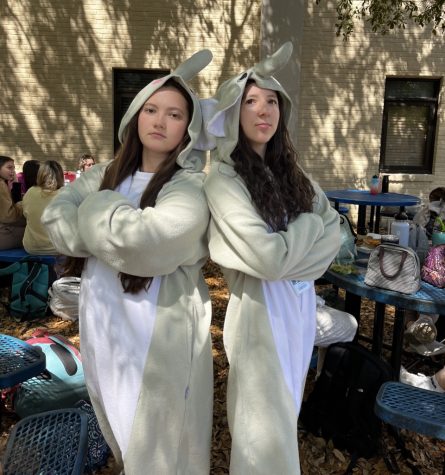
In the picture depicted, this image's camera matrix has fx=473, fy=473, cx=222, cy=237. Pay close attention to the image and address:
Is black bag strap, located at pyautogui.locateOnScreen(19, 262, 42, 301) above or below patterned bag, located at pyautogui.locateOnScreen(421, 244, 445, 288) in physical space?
below

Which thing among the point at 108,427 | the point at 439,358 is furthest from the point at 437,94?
the point at 108,427

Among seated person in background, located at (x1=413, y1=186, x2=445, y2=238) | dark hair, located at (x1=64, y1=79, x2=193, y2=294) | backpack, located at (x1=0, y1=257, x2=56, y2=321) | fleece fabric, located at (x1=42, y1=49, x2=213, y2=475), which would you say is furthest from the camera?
backpack, located at (x1=0, y1=257, x2=56, y2=321)

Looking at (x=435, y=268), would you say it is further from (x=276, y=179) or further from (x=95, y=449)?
(x=95, y=449)

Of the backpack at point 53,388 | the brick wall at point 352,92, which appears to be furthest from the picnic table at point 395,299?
the brick wall at point 352,92

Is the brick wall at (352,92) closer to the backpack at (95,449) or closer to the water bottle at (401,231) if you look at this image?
the water bottle at (401,231)

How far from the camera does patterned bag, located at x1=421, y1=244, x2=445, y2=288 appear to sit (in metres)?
2.47

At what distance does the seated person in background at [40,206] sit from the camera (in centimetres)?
461

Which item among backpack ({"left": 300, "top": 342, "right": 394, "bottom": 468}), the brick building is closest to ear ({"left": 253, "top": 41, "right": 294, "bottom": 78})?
backpack ({"left": 300, "top": 342, "right": 394, "bottom": 468})

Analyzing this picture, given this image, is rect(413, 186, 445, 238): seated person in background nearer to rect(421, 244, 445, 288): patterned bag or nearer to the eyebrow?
rect(421, 244, 445, 288): patterned bag

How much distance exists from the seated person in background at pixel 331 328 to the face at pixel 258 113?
1.33 meters

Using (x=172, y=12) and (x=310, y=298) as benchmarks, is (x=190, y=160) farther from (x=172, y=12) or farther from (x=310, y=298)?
(x=172, y=12)

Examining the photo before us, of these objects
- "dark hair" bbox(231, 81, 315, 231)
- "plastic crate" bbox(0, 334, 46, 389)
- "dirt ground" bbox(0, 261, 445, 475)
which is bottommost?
"dirt ground" bbox(0, 261, 445, 475)

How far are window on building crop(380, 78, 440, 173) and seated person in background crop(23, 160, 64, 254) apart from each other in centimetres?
686

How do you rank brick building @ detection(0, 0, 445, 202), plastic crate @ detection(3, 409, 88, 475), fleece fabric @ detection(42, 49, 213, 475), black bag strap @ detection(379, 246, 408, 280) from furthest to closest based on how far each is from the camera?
brick building @ detection(0, 0, 445, 202) → black bag strap @ detection(379, 246, 408, 280) → plastic crate @ detection(3, 409, 88, 475) → fleece fabric @ detection(42, 49, 213, 475)
